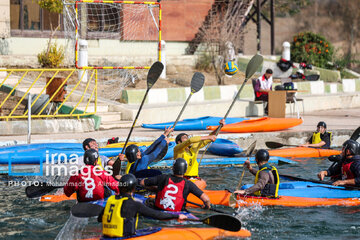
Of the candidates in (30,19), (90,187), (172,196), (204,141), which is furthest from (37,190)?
(30,19)

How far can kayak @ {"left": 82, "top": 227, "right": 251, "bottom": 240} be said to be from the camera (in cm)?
732

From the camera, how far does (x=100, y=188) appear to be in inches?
322

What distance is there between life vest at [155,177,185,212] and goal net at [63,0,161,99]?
382 inches

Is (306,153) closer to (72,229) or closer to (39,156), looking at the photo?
(39,156)

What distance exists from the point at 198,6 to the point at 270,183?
1565 cm

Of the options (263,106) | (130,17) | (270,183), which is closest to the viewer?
(270,183)

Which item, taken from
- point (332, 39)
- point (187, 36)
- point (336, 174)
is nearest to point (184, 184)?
point (336, 174)

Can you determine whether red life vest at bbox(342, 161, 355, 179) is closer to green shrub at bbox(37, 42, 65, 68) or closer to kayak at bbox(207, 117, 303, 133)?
kayak at bbox(207, 117, 303, 133)

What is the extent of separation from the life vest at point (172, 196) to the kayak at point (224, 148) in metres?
5.60

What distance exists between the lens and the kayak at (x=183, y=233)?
7316mm

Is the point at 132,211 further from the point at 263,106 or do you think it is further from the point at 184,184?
→ the point at 263,106

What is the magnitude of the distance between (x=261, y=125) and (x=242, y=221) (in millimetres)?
6625

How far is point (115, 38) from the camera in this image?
21.4 m

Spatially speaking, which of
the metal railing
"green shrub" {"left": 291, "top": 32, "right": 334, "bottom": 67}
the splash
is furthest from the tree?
the splash
